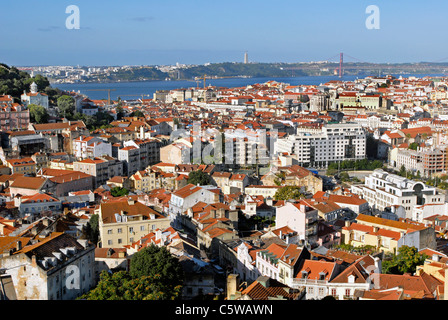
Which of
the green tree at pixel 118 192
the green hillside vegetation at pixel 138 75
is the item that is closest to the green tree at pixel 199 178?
the green tree at pixel 118 192

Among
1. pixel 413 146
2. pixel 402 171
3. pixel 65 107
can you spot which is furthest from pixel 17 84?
pixel 413 146

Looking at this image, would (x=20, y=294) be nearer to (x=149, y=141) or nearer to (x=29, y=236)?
(x=29, y=236)

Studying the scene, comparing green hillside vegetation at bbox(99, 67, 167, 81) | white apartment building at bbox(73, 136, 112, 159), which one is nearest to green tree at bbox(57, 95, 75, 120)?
white apartment building at bbox(73, 136, 112, 159)

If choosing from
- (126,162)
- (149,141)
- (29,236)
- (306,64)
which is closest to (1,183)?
(126,162)

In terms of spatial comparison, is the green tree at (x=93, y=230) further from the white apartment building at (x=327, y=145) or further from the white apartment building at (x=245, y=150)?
the white apartment building at (x=327, y=145)

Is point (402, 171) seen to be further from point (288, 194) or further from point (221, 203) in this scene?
point (221, 203)
